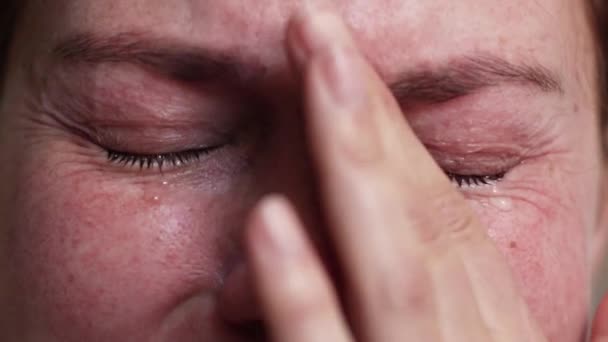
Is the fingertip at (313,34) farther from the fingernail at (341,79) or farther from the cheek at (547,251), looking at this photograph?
the cheek at (547,251)

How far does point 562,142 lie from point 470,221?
0.27 meters

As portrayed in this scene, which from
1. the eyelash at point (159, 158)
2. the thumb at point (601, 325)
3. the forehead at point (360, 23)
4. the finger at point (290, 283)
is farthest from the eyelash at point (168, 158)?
the thumb at point (601, 325)

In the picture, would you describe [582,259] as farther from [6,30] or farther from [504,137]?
[6,30]

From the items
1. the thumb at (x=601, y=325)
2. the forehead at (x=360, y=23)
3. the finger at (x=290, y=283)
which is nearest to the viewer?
the finger at (x=290, y=283)

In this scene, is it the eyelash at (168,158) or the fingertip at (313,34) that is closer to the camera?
the fingertip at (313,34)

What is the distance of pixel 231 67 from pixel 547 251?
424 millimetres

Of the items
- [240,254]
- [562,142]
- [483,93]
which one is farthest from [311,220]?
[562,142]

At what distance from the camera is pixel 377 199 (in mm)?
632

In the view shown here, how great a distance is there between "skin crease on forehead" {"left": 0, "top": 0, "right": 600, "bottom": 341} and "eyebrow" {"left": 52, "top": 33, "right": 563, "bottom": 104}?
10 mm

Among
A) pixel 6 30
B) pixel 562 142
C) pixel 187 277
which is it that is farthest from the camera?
pixel 6 30

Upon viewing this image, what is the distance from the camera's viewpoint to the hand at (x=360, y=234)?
0.61m

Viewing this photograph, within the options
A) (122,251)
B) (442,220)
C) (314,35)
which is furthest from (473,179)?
(122,251)

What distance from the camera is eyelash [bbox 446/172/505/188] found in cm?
87

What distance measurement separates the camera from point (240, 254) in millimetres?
784
